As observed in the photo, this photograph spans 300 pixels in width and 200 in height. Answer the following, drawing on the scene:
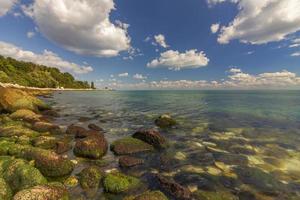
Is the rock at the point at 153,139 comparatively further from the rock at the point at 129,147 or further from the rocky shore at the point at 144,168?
the rock at the point at 129,147

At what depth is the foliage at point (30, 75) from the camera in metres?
97.6

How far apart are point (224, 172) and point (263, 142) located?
26.6 ft

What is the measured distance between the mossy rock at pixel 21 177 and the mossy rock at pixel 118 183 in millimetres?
2692

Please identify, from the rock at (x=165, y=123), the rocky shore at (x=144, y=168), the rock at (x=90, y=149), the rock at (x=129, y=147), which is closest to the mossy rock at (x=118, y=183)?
the rocky shore at (x=144, y=168)

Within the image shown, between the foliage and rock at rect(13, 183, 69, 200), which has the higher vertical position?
the foliage

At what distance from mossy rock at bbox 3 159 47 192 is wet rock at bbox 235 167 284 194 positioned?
9912 millimetres

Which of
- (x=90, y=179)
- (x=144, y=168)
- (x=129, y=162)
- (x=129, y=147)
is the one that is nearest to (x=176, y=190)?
(x=144, y=168)

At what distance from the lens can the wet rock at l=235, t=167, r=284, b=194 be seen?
9344 mm

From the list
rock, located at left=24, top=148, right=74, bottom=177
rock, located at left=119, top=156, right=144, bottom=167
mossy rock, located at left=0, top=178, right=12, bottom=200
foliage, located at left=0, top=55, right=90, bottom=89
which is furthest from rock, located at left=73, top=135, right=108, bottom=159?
foliage, located at left=0, top=55, right=90, bottom=89

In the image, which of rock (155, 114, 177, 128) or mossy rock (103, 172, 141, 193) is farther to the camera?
rock (155, 114, 177, 128)

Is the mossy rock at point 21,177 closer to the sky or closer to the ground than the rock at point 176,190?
closer to the sky

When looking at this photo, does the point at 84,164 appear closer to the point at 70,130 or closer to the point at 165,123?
the point at 70,130

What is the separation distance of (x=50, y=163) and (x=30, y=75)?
14014 cm

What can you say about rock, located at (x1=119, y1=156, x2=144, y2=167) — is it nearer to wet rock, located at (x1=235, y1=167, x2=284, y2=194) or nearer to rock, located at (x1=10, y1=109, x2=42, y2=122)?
wet rock, located at (x1=235, y1=167, x2=284, y2=194)
